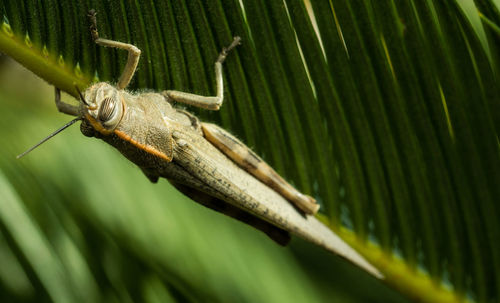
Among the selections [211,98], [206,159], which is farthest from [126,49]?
[206,159]

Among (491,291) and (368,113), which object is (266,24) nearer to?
(368,113)

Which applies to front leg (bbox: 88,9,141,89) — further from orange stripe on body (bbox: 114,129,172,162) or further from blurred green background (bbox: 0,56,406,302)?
blurred green background (bbox: 0,56,406,302)

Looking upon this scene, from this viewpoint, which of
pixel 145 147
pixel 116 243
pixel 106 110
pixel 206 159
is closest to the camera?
pixel 106 110

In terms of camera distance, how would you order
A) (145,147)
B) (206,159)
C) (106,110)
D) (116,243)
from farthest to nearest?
(116,243) → (206,159) → (145,147) → (106,110)

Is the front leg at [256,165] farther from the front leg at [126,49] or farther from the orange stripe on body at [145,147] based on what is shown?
the front leg at [126,49]

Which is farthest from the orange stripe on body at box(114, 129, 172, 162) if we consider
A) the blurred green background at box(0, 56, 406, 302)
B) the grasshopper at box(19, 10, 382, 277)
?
the blurred green background at box(0, 56, 406, 302)

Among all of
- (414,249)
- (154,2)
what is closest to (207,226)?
(414,249)

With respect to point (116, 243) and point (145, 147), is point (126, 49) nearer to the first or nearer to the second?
point (145, 147)
